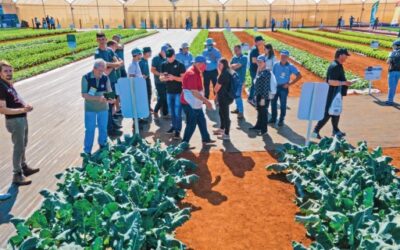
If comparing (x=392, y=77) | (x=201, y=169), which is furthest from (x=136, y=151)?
(x=392, y=77)

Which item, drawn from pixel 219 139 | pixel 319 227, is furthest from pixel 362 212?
pixel 219 139

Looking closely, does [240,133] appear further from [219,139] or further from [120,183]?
[120,183]

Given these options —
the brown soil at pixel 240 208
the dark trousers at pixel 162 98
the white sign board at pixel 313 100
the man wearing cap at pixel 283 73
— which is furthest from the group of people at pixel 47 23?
the white sign board at pixel 313 100

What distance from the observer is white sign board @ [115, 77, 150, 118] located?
659 centimetres

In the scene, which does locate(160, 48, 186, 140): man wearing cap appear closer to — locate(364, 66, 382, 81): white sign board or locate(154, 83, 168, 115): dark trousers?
locate(154, 83, 168, 115): dark trousers

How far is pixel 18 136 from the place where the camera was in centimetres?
579

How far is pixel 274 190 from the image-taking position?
5.74 metres

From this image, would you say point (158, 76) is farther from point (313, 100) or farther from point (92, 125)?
point (313, 100)

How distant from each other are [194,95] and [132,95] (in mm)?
1269

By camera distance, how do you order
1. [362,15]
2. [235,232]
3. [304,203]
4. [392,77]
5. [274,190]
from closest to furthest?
[235,232]
[304,203]
[274,190]
[392,77]
[362,15]

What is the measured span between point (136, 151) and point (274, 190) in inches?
100

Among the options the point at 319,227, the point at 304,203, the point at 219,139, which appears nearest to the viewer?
the point at 319,227

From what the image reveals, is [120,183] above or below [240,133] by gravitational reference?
above

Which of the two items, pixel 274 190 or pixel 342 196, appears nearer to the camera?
pixel 342 196
